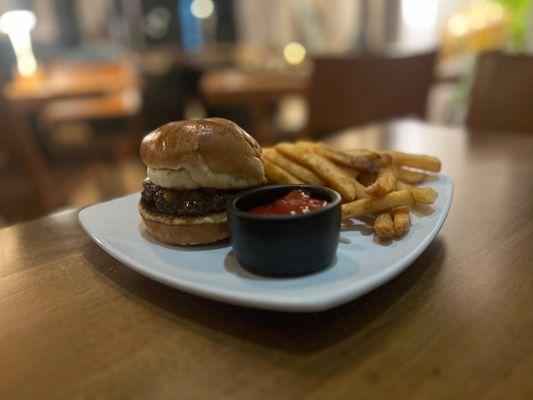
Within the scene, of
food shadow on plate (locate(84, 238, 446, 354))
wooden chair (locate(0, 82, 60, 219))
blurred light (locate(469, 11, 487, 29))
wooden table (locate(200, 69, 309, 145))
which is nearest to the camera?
food shadow on plate (locate(84, 238, 446, 354))

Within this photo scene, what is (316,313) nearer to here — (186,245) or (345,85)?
(186,245)

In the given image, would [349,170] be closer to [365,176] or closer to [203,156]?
[365,176]

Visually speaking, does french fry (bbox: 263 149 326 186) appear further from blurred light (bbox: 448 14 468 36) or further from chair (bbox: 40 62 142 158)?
blurred light (bbox: 448 14 468 36)

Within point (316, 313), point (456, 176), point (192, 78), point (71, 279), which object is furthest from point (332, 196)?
A: point (192, 78)

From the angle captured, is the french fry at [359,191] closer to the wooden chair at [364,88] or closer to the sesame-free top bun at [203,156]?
the sesame-free top bun at [203,156]

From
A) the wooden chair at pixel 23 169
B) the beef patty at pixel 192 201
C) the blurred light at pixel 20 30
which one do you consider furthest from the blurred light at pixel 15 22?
the beef patty at pixel 192 201

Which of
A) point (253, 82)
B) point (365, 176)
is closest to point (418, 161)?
point (365, 176)

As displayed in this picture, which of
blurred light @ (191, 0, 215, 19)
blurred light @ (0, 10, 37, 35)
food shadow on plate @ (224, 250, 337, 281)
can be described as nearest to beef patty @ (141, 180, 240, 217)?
food shadow on plate @ (224, 250, 337, 281)
